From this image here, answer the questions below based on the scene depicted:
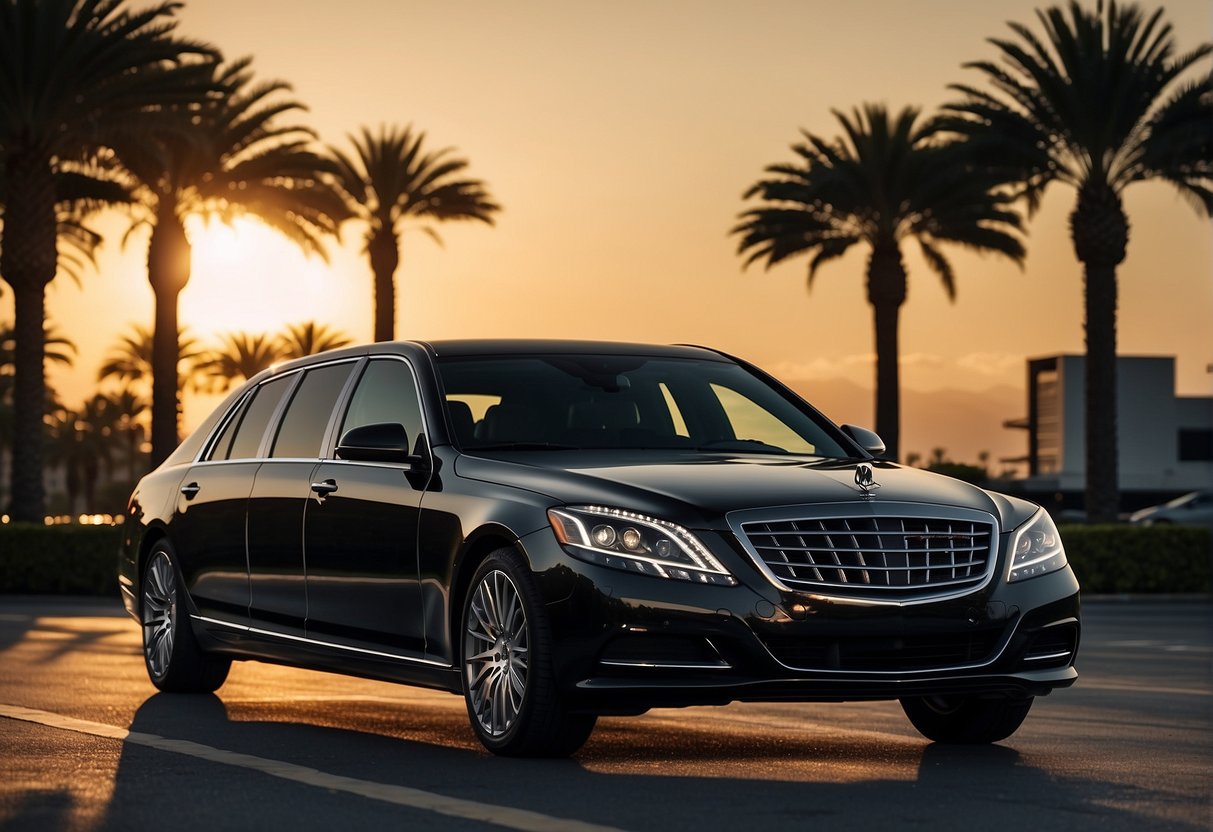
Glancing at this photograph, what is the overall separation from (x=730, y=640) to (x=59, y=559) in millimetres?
29201

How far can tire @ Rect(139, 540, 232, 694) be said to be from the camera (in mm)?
11555

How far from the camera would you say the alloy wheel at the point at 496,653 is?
830 cm

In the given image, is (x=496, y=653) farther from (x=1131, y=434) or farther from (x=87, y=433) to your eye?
(x=87, y=433)

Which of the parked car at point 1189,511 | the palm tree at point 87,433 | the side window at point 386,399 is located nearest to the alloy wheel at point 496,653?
the side window at point 386,399

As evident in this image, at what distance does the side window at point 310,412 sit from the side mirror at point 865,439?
7.97 feet

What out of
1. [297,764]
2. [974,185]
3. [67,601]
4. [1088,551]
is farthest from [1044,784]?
[974,185]

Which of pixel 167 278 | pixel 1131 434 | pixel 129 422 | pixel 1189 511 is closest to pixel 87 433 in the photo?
pixel 129 422

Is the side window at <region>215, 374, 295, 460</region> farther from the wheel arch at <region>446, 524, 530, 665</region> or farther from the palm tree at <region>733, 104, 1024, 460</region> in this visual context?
the palm tree at <region>733, 104, 1024, 460</region>

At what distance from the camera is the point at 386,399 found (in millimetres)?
9984

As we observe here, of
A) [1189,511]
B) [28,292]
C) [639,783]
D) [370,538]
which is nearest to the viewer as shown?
[639,783]

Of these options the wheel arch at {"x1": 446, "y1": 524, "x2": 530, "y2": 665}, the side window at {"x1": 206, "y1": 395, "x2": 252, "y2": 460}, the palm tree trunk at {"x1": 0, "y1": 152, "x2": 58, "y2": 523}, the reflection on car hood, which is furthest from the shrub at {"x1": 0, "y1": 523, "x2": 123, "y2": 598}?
the reflection on car hood

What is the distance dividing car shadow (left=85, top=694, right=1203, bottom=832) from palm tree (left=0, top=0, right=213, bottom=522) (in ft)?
91.7

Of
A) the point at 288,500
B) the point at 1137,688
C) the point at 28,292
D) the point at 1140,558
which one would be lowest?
the point at 1140,558

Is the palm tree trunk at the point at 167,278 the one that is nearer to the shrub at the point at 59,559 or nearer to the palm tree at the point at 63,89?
the palm tree at the point at 63,89
